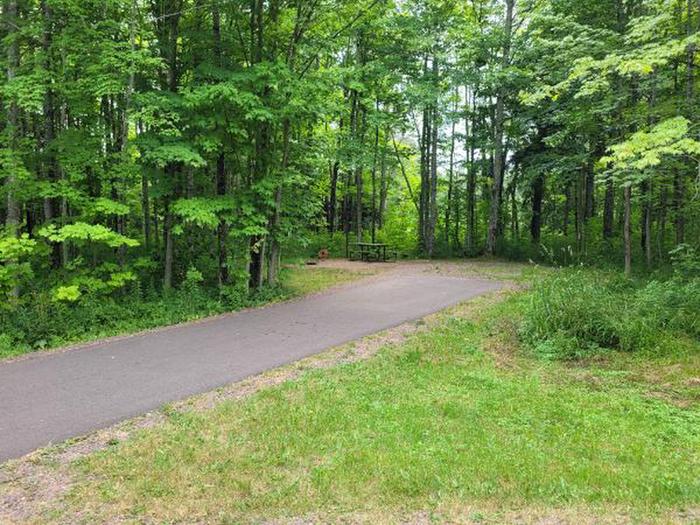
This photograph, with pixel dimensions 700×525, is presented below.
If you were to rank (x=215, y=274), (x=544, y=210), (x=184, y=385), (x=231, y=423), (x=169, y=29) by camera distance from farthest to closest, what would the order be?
(x=544, y=210) → (x=215, y=274) → (x=169, y=29) → (x=184, y=385) → (x=231, y=423)

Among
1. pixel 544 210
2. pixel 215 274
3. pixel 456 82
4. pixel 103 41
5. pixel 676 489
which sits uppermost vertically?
pixel 456 82

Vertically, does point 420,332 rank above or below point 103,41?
below

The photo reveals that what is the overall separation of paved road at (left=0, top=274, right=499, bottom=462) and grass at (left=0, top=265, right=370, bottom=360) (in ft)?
1.57

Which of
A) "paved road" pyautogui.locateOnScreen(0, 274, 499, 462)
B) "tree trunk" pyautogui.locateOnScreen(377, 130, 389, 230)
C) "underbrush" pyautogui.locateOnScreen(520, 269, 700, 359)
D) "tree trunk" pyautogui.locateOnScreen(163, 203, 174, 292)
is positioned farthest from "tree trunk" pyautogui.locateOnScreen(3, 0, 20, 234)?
"tree trunk" pyautogui.locateOnScreen(377, 130, 389, 230)

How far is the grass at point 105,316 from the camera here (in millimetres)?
7262

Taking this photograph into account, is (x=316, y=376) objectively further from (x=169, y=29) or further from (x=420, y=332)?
(x=169, y=29)

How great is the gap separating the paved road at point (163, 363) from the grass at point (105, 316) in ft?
1.57

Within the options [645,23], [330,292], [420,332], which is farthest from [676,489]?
[330,292]

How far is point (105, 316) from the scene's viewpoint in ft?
26.8

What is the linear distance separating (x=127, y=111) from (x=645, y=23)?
8.74 meters

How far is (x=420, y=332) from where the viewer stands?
309 inches

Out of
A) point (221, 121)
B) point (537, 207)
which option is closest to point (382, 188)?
point (537, 207)

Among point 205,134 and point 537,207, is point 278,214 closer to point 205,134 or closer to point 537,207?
point 205,134

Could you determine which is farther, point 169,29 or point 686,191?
point 686,191
